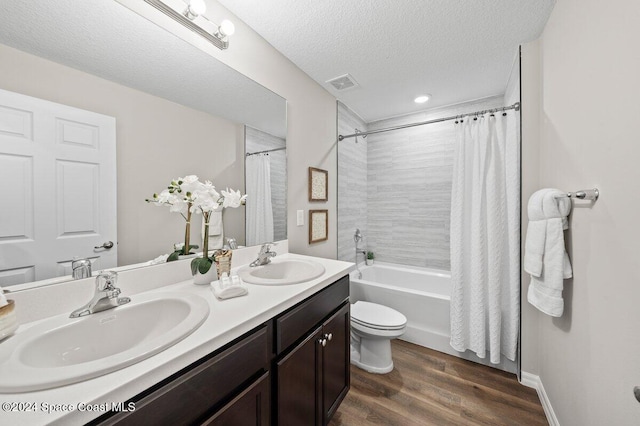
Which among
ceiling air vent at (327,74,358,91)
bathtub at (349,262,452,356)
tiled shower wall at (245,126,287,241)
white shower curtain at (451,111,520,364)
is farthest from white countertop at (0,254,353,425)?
ceiling air vent at (327,74,358,91)

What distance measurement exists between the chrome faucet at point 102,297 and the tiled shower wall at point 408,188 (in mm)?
1910

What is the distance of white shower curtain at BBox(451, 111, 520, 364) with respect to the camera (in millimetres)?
1772

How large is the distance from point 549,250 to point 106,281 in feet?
6.31

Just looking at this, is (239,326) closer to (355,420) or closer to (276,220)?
(276,220)

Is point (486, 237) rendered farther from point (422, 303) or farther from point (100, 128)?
point (100, 128)

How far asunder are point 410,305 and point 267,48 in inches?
93.1

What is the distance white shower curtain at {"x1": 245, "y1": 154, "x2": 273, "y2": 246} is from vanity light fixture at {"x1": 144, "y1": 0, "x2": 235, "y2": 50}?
609mm

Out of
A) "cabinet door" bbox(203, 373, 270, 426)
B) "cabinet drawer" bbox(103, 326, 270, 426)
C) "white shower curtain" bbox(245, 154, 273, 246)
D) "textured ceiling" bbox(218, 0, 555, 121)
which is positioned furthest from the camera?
"white shower curtain" bbox(245, 154, 273, 246)

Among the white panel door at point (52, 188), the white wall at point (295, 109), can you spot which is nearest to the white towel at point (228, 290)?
the white panel door at point (52, 188)

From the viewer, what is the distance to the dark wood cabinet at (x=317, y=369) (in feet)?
3.10

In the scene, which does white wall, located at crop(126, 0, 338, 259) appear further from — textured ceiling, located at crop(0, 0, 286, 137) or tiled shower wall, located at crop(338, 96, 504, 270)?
tiled shower wall, located at crop(338, 96, 504, 270)

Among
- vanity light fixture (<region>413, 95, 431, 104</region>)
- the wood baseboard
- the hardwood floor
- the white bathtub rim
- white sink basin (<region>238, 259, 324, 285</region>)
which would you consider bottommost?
the hardwood floor

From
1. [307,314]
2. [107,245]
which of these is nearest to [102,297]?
[107,245]

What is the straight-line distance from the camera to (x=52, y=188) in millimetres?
776
